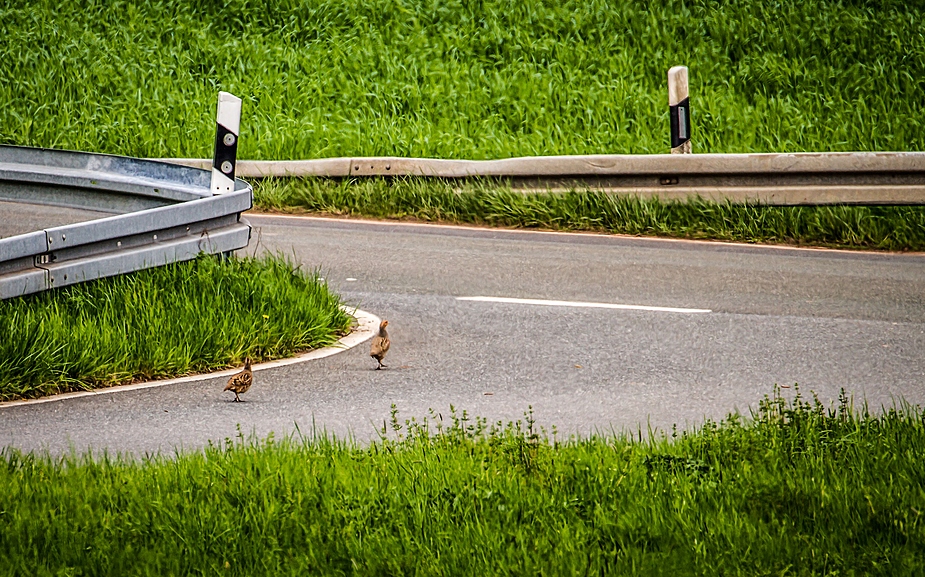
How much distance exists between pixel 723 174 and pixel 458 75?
709 cm

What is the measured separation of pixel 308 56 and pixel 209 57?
1620 mm

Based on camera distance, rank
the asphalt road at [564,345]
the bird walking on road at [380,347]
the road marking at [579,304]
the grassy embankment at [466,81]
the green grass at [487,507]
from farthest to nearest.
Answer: the grassy embankment at [466,81], the road marking at [579,304], the bird walking on road at [380,347], the asphalt road at [564,345], the green grass at [487,507]

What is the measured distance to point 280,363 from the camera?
23.5 feet

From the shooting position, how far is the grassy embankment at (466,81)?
15.0 metres

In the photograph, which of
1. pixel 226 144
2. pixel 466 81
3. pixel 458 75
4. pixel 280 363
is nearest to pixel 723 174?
pixel 226 144

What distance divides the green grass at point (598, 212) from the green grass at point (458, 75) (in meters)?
2.21

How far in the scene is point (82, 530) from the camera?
13.7 feet

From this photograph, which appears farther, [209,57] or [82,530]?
[209,57]

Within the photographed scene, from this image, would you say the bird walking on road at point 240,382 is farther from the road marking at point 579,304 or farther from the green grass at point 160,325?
the road marking at point 579,304

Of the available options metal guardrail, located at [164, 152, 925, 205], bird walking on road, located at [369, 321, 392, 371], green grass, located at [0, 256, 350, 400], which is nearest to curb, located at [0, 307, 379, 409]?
green grass, located at [0, 256, 350, 400]

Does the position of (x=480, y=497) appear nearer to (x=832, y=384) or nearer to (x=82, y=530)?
(x=82, y=530)

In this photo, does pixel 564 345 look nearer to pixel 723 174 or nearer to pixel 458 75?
pixel 723 174

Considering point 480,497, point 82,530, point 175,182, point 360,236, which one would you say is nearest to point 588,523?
point 480,497

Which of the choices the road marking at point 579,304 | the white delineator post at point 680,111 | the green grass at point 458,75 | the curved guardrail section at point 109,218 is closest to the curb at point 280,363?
the curved guardrail section at point 109,218
